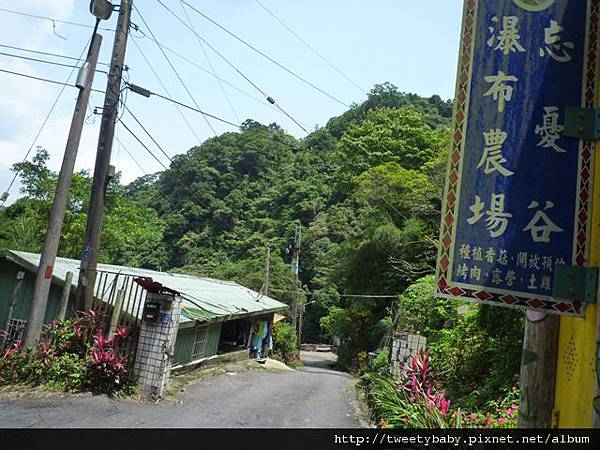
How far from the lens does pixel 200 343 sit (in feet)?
43.4

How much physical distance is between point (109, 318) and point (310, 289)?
31292 millimetres

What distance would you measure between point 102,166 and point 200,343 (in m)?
6.39

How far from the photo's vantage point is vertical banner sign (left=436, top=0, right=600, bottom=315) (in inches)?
103

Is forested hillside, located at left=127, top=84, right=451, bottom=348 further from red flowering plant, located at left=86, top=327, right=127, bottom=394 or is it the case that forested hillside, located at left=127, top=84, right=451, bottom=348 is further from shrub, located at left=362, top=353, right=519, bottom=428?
shrub, located at left=362, top=353, right=519, bottom=428

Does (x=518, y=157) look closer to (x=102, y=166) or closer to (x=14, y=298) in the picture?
(x=102, y=166)

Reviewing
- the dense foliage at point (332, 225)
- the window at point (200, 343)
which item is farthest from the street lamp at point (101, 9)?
the window at point (200, 343)

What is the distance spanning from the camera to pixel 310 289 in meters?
40.0

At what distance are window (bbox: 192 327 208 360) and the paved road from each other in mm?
1331

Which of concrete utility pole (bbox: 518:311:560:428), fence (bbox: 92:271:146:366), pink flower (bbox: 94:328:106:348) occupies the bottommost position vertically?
pink flower (bbox: 94:328:106:348)

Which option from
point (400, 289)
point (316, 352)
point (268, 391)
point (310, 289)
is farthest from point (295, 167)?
point (268, 391)

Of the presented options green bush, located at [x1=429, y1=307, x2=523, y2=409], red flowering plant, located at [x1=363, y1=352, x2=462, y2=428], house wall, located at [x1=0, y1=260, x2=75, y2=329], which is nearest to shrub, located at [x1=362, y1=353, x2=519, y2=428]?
red flowering plant, located at [x1=363, y1=352, x2=462, y2=428]

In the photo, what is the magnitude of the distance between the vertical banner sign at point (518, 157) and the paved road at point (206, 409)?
623 centimetres

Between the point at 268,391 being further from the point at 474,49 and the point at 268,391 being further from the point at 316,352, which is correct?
the point at 316,352

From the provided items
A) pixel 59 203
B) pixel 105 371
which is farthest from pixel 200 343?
pixel 59 203
